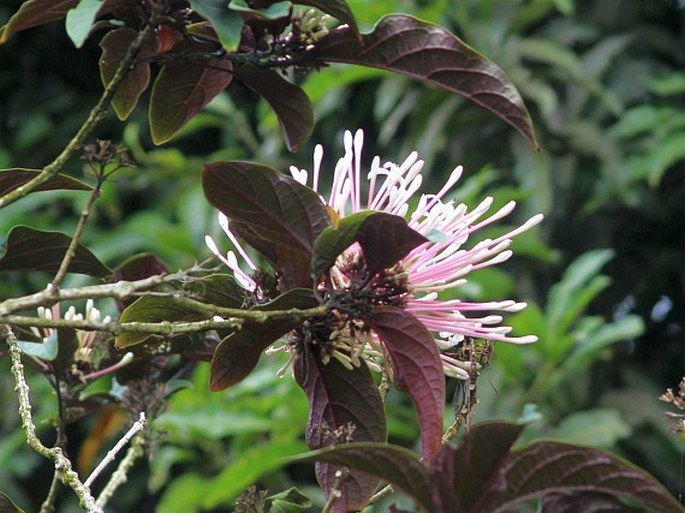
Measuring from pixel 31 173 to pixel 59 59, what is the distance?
296 cm

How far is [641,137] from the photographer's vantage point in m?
2.66

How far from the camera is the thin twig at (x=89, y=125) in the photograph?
1.67ft

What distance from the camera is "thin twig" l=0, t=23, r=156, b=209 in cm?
51

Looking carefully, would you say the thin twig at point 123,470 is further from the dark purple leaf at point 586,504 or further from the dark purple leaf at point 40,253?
the dark purple leaf at point 586,504

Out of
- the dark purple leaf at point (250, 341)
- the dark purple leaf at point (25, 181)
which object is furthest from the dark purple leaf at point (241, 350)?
the dark purple leaf at point (25, 181)

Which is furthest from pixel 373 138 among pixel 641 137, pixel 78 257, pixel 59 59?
pixel 78 257

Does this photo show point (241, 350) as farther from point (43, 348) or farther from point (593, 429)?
point (593, 429)

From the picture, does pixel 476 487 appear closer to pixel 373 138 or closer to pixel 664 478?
pixel 664 478

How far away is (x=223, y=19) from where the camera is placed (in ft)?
1.63

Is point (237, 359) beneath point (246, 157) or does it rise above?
above

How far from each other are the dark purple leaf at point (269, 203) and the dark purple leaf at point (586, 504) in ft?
0.53

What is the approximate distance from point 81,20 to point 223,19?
0.20 feet

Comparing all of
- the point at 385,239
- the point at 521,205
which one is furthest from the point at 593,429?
the point at 385,239

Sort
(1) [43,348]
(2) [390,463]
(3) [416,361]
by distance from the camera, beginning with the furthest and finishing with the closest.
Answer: (1) [43,348], (3) [416,361], (2) [390,463]
